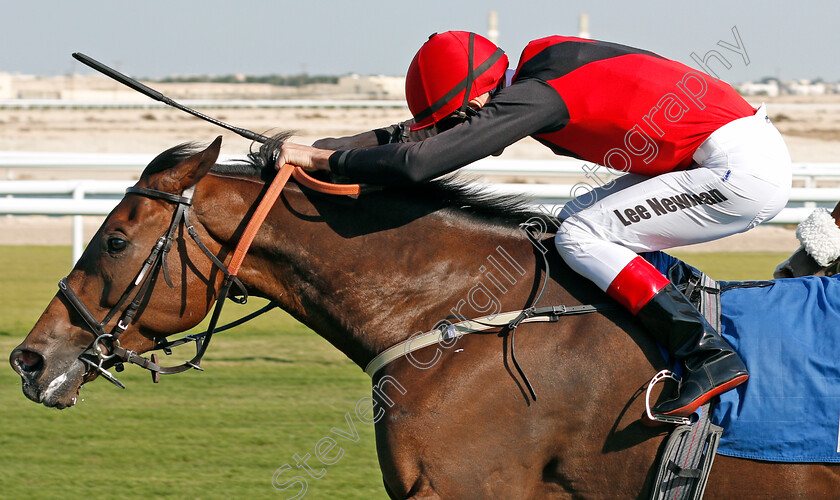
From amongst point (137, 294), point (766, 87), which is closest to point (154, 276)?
point (137, 294)

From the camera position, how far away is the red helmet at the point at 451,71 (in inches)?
108

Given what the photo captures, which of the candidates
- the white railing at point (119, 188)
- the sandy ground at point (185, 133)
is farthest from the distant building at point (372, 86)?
the white railing at point (119, 188)

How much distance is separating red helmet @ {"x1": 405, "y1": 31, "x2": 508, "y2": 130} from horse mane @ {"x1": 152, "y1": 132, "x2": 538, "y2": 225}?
0.22 meters

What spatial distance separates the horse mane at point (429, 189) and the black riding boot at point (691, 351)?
1.87 feet

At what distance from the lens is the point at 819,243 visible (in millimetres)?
3199

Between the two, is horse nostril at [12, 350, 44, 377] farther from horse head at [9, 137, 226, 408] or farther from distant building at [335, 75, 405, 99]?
distant building at [335, 75, 405, 99]

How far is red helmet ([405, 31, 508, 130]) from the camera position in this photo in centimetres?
276

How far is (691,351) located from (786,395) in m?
0.32

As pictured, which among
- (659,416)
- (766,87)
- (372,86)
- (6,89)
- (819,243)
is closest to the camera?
(659,416)

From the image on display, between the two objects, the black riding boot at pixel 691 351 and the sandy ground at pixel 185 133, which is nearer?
the black riding boot at pixel 691 351

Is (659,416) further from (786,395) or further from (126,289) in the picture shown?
(126,289)

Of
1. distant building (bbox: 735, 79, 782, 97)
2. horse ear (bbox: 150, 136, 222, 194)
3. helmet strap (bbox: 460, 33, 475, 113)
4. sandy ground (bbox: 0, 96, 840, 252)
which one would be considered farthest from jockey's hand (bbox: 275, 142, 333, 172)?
distant building (bbox: 735, 79, 782, 97)

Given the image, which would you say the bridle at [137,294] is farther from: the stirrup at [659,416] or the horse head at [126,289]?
the stirrup at [659,416]

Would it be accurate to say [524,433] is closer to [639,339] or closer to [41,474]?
[639,339]
